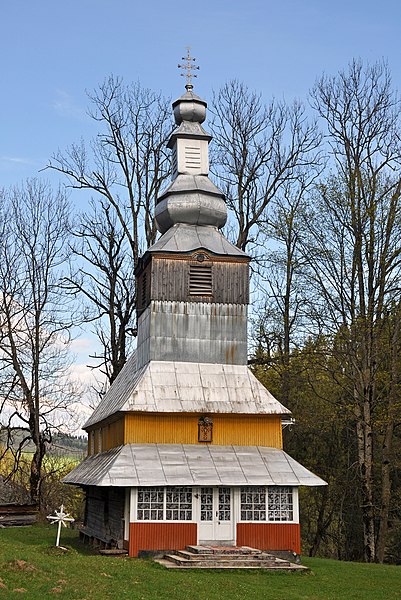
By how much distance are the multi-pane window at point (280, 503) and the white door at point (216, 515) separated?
3.94ft

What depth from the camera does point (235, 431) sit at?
85.4ft

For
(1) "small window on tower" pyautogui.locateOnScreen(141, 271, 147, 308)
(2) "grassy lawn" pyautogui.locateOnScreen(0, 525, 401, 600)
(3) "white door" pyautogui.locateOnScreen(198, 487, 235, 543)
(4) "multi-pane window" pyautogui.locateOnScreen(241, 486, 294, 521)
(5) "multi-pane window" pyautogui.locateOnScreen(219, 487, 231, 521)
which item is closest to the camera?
(2) "grassy lawn" pyautogui.locateOnScreen(0, 525, 401, 600)

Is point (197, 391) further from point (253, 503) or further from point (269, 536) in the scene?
point (269, 536)

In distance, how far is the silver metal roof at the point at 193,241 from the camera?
2817 cm

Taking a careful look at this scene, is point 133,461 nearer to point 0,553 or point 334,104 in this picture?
point 0,553

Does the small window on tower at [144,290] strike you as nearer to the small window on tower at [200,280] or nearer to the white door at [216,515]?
the small window on tower at [200,280]

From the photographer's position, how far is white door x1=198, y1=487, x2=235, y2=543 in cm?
2416

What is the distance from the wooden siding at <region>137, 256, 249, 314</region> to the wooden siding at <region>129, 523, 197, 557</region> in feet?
24.8

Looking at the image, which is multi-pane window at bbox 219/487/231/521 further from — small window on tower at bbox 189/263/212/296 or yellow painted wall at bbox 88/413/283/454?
small window on tower at bbox 189/263/212/296

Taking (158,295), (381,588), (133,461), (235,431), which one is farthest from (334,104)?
(381,588)

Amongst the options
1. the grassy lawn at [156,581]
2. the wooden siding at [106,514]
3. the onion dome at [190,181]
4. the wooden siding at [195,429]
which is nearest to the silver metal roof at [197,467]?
the wooden siding at [195,429]

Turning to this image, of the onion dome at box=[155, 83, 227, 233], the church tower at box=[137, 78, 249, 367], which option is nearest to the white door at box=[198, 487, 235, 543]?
the church tower at box=[137, 78, 249, 367]

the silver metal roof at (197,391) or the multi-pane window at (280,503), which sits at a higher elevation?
the silver metal roof at (197,391)

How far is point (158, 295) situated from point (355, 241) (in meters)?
9.31
